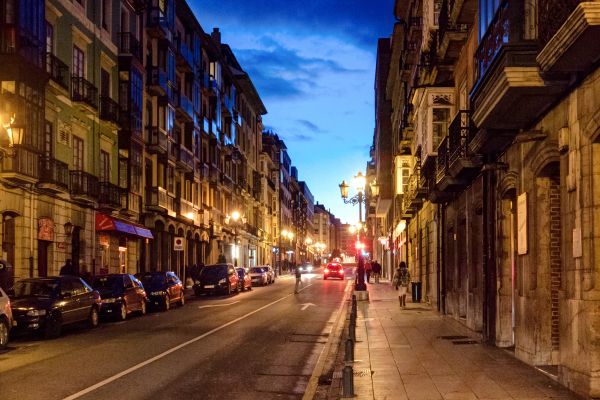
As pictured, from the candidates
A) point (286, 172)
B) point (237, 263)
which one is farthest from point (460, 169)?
point (286, 172)

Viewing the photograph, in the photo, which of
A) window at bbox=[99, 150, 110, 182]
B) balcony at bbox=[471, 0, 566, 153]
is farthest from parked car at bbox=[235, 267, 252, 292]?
balcony at bbox=[471, 0, 566, 153]

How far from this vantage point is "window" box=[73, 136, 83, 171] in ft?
100

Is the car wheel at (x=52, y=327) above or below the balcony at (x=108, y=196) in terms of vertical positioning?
below

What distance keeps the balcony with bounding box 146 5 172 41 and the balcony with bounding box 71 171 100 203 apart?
11.7 m

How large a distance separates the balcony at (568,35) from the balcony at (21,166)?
1703 cm

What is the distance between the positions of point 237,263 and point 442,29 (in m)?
49.5

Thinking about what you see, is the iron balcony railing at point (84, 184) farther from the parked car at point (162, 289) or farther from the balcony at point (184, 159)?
the balcony at point (184, 159)

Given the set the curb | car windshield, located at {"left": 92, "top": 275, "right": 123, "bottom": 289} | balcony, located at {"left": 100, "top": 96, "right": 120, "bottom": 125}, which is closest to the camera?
the curb

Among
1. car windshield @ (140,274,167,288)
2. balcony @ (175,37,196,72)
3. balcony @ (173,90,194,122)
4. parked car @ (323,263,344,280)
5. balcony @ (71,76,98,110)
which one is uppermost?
balcony @ (175,37,196,72)

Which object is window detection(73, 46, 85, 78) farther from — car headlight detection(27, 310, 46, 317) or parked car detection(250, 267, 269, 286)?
parked car detection(250, 267, 269, 286)

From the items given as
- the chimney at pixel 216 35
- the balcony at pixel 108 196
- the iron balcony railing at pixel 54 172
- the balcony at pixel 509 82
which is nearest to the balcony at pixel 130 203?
the balcony at pixel 108 196

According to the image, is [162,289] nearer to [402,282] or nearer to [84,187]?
[84,187]

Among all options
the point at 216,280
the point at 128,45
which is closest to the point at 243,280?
the point at 216,280

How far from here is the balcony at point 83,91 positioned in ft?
98.2
